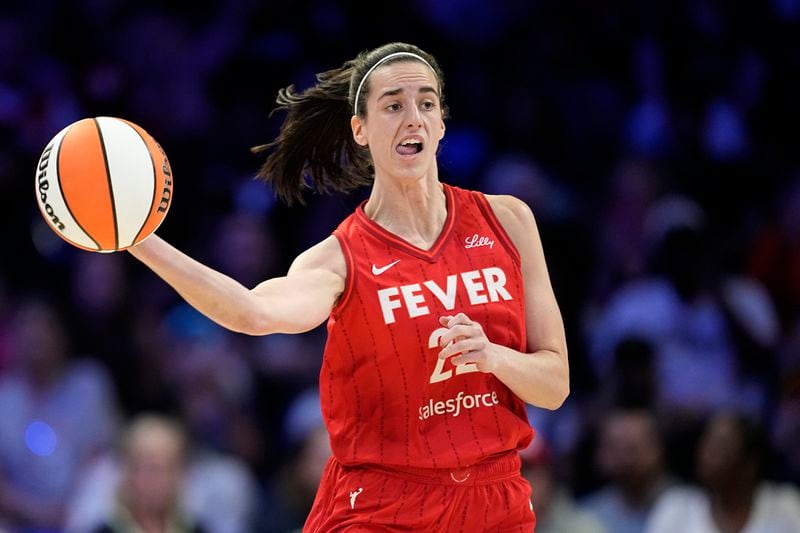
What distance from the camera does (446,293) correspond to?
192 inches

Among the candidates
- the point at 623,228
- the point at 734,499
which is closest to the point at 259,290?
the point at 734,499

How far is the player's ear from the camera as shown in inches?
203

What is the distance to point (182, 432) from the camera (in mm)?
7914

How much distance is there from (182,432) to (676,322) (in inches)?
139

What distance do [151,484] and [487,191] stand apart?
390 cm

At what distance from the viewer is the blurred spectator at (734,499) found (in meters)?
7.36

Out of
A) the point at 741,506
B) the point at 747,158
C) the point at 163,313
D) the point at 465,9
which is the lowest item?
the point at 741,506

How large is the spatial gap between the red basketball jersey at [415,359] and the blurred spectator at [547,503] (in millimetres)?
2469

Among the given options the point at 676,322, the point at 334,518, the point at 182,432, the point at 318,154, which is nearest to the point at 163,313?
the point at 182,432

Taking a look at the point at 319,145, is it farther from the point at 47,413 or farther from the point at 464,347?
the point at 47,413

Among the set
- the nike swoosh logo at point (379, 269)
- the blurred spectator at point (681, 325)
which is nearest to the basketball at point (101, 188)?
the nike swoosh logo at point (379, 269)

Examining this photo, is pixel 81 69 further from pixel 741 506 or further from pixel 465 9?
pixel 741 506

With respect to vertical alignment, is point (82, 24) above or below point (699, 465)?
above

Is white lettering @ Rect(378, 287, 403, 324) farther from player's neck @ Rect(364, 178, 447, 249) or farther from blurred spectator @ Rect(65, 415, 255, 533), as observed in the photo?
blurred spectator @ Rect(65, 415, 255, 533)
